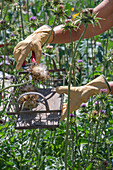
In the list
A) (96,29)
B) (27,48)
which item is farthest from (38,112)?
(96,29)

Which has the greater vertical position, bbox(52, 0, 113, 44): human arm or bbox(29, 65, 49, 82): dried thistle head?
bbox(52, 0, 113, 44): human arm

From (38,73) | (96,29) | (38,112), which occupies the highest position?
(96,29)

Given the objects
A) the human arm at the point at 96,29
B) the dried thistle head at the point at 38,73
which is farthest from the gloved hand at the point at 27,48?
the human arm at the point at 96,29

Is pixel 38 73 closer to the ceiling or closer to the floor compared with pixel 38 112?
closer to the ceiling

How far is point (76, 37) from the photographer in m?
2.30

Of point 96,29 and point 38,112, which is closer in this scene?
point 38,112

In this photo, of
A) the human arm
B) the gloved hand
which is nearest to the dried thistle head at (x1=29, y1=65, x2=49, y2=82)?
the gloved hand

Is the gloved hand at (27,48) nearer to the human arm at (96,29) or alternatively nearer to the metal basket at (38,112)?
the metal basket at (38,112)

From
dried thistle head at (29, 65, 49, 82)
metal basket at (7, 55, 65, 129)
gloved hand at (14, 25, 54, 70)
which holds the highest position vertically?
gloved hand at (14, 25, 54, 70)

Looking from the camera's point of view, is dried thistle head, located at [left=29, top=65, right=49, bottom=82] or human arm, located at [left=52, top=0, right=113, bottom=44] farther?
human arm, located at [left=52, top=0, right=113, bottom=44]

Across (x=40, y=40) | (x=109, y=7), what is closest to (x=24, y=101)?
(x=40, y=40)

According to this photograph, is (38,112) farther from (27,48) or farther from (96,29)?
(96,29)

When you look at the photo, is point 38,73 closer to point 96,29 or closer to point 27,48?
point 27,48

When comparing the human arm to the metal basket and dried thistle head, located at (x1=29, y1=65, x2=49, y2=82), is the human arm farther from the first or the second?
dried thistle head, located at (x1=29, y1=65, x2=49, y2=82)
